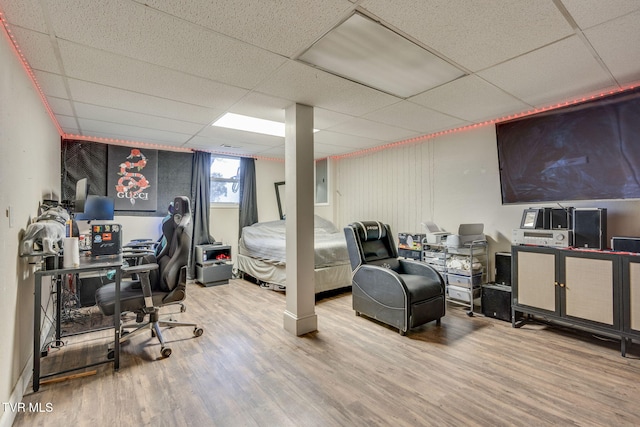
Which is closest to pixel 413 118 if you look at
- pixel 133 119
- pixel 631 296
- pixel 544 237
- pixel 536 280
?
pixel 544 237

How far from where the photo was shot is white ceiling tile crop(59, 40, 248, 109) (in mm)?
2089

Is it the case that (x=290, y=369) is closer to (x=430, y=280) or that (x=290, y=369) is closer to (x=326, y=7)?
(x=430, y=280)

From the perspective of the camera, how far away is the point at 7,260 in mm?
1752

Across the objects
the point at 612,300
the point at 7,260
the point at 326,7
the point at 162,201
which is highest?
the point at 326,7

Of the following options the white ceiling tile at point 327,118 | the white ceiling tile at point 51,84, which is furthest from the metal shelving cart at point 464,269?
the white ceiling tile at point 51,84

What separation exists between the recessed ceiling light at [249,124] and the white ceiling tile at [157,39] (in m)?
1.12

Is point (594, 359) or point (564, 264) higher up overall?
point (564, 264)

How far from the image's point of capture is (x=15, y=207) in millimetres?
1919

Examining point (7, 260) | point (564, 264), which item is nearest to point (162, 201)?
point (7, 260)

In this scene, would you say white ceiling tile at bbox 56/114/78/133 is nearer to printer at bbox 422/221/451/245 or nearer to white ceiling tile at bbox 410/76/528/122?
white ceiling tile at bbox 410/76/528/122

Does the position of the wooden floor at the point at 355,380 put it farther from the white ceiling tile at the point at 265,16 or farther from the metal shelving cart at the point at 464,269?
the white ceiling tile at the point at 265,16

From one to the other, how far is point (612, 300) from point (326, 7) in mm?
3241

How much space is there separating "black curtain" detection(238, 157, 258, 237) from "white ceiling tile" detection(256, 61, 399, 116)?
306cm

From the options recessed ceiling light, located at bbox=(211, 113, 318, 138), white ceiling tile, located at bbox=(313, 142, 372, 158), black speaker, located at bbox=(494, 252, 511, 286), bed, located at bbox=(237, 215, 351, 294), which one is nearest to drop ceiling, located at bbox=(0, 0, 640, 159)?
recessed ceiling light, located at bbox=(211, 113, 318, 138)
